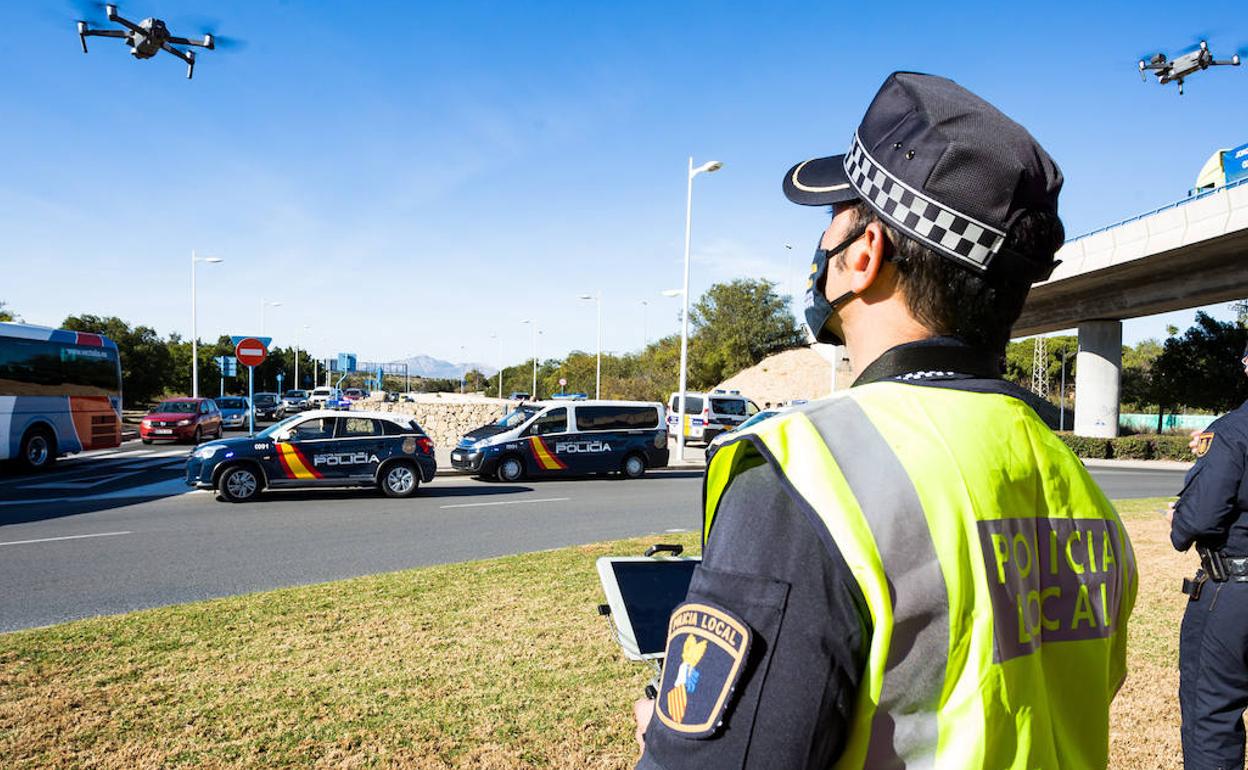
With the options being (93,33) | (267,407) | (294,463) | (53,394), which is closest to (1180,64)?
(294,463)

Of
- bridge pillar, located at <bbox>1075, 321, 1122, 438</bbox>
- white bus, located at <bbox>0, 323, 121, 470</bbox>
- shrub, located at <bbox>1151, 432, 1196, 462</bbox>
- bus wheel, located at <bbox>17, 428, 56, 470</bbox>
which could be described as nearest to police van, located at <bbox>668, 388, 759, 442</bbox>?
bridge pillar, located at <bbox>1075, 321, 1122, 438</bbox>

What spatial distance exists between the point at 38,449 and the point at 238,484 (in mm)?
7786

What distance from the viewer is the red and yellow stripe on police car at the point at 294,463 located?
1333 centimetres

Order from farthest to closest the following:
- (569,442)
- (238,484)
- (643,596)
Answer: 1. (569,442)
2. (238,484)
3. (643,596)

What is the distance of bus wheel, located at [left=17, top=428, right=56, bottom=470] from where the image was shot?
55.4ft

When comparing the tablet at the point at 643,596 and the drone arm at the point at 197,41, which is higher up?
the drone arm at the point at 197,41

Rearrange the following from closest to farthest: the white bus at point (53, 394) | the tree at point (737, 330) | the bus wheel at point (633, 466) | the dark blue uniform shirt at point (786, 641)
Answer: the dark blue uniform shirt at point (786, 641) → the white bus at point (53, 394) → the bus wheel at point (633, 466) → the tree at point (737, 330)

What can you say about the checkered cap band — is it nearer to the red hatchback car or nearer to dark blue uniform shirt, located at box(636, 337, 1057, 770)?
dark blue uniform shirt, located at box(636, 337, 1057, 770)

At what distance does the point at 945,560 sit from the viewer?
38.4 inches

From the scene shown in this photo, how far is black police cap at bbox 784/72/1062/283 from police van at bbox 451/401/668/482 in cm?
1603

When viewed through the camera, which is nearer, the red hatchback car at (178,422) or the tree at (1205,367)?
the red hatchback car at (178,422)

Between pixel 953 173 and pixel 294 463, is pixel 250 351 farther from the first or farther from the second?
pixel 953 173

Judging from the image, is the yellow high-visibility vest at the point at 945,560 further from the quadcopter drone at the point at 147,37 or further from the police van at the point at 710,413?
the police van at the point at 710,413

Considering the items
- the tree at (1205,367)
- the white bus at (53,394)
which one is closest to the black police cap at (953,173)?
the white bus at (53,394)
